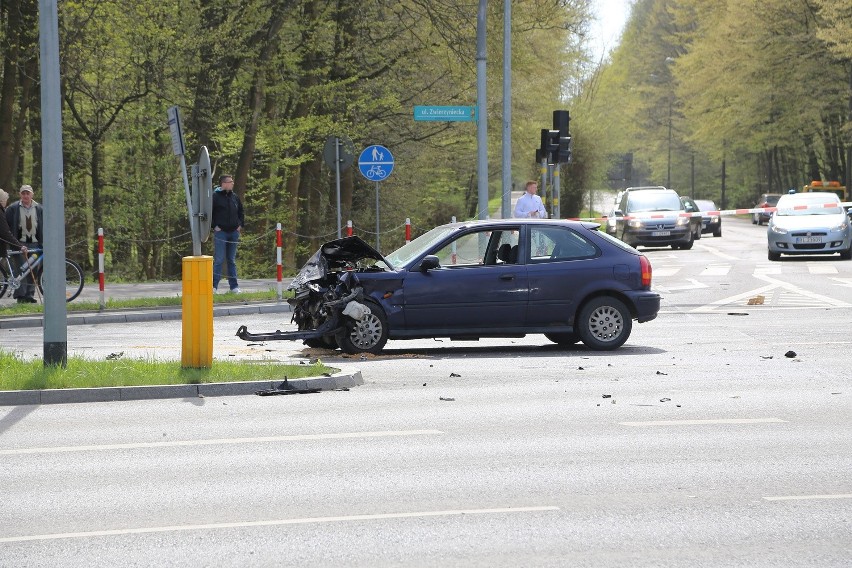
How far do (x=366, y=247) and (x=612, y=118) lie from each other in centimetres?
5888

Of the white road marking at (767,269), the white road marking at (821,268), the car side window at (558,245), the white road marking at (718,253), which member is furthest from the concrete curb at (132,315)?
the white road marking at (718,253)

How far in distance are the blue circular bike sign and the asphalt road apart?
12.9m

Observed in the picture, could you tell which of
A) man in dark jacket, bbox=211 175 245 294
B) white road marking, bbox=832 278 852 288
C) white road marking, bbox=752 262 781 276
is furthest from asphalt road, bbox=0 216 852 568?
white road marking, bbox=752 262 781 276

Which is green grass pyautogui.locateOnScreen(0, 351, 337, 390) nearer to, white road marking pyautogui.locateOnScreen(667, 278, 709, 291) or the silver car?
white road marking pyautogui.locateOnScreen(667, 278, 709, 291)

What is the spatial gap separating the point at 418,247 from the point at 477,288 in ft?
2.92

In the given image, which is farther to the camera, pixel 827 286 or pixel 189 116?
pixel 189 116

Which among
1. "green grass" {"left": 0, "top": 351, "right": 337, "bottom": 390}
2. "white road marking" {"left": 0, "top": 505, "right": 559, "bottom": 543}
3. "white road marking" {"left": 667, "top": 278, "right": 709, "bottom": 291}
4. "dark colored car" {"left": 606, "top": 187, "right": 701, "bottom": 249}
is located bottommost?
"white road marking" {"left": 0, "top": 505, "right": 559, "bottom": 543}

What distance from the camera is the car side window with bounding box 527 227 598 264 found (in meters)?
15.3

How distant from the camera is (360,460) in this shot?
8.45 m

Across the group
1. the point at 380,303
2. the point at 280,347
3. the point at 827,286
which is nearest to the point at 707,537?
the point at 380,303

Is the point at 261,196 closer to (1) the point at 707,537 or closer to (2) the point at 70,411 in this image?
(2) the point at 70,411

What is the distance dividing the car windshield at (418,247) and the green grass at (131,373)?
7.69 ft

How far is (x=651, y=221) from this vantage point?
39812 mm

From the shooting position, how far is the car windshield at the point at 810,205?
33.0 meters
